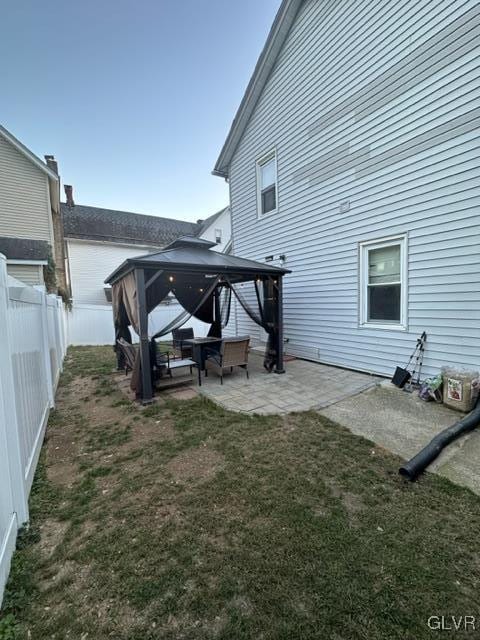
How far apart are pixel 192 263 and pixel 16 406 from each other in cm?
348

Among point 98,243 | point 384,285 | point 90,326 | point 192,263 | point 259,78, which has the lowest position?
point 90,326

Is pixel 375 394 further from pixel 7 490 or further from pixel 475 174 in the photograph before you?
pixel 7 490

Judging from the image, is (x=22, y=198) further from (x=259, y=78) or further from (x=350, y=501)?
(x=350, y=501)

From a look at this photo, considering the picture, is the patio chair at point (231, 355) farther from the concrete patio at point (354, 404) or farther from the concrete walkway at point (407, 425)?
the concrete walkway at point (407, 425)

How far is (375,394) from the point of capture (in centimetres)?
474

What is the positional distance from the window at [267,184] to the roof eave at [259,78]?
157cm

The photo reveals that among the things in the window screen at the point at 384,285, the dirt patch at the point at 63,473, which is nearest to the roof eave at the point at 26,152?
the dirt patch at the point at 63,473

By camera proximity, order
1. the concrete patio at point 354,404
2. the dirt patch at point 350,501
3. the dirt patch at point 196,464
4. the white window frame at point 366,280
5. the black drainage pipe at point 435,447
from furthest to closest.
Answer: the white window frame at point 366,280 → the concrete patio at point 354,404 → the dirt patch at point 196,464 → the black drainage pipe at point 435,447 → the dirt patch at point 350,501

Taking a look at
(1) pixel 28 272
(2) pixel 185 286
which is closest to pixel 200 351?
(2) pixel 185 286

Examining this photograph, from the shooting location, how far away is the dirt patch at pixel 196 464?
9.06 ft

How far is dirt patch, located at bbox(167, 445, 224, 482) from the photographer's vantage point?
9.06 ft

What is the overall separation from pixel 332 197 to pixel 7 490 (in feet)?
22.7

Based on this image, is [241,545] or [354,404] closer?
[241,545]

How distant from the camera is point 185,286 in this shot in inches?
272
